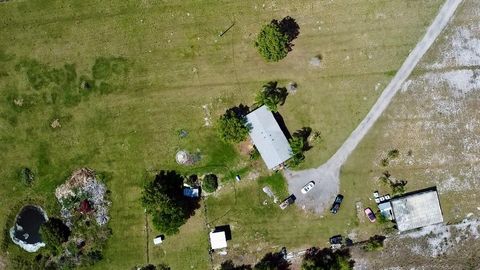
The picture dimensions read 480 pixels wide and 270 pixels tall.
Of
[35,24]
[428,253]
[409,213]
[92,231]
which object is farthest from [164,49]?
[428,253]

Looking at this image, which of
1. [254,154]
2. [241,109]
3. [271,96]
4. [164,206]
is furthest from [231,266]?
[271,96]

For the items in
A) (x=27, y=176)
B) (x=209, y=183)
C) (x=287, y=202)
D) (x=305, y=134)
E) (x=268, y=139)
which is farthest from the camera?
(x=305, y=134)

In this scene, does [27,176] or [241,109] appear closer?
[27,176]

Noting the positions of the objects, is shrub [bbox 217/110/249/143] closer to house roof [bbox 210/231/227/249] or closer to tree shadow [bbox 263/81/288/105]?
tree shadow [bbox 263/81/288/105]

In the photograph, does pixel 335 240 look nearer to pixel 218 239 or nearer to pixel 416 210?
pixel 416 210

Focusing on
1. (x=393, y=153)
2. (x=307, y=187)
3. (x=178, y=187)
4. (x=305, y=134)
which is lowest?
(x=307, y=187)

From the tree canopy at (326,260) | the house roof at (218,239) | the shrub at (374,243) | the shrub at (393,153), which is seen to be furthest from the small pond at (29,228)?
the shrub at (393,153)

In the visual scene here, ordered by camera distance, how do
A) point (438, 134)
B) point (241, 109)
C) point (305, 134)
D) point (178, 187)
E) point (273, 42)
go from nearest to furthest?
1. point (273, 42)
2. point (178, 187)
3. point (305, 134)
4. point (241, 109)
5. point (438, 134)

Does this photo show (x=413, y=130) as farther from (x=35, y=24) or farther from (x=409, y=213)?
(x=35, y=24)
